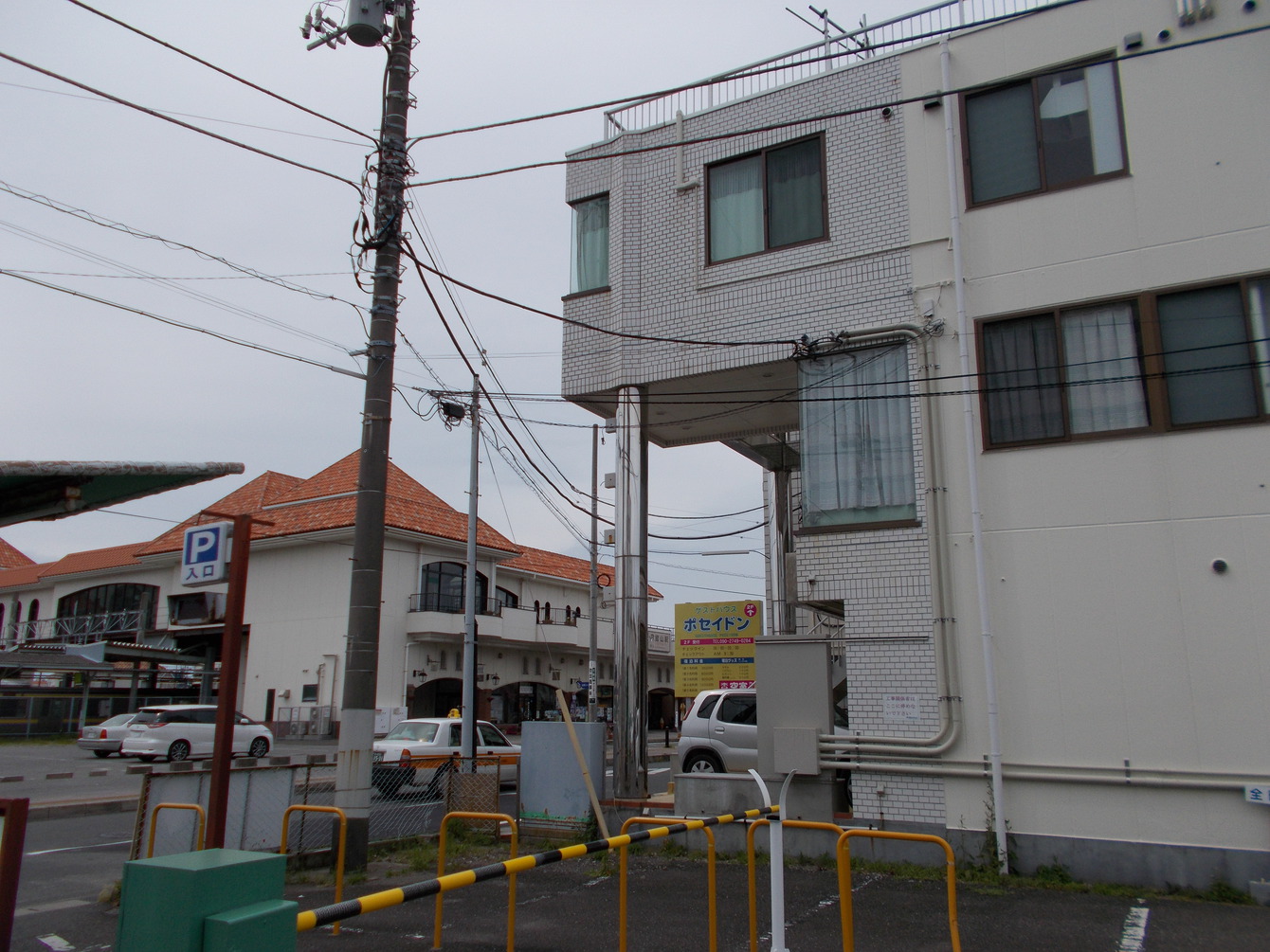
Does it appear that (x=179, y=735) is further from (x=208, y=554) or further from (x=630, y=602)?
(x=208, y=554)

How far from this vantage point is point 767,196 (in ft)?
41.3

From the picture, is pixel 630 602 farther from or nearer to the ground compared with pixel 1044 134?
nearer to the ground

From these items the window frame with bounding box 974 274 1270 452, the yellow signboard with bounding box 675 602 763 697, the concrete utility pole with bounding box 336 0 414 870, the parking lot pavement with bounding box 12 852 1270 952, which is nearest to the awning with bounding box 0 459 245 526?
the parking lot pavement with bounding box 12 852 1270 952

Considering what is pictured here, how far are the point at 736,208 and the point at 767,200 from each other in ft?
1.67

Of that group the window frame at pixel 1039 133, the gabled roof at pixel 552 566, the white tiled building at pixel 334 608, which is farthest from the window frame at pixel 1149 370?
the gabled roof at pixel 552 566

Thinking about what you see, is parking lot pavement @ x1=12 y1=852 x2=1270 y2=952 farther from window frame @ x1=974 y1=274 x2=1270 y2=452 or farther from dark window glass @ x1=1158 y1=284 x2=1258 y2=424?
dark window glass @ x1=1158 y1=284 x2=1258 y2=424

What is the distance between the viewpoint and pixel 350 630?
945cm

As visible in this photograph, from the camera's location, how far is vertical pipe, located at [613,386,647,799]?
1234 cm

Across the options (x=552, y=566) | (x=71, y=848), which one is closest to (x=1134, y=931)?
(x=71, y=848)

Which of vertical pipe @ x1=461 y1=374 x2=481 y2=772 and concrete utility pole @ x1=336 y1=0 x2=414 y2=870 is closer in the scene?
concrete utility pole @ x1=336 y1=0 x2=414 y2=870

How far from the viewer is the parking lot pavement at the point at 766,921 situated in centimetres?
723

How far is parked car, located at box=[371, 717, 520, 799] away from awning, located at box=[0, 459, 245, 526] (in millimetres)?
8254

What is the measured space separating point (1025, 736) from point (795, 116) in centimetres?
836

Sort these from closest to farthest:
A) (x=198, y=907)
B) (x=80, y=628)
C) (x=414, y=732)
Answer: (x=198, y=907), (x=414, y=732), (x=80, y=628)
